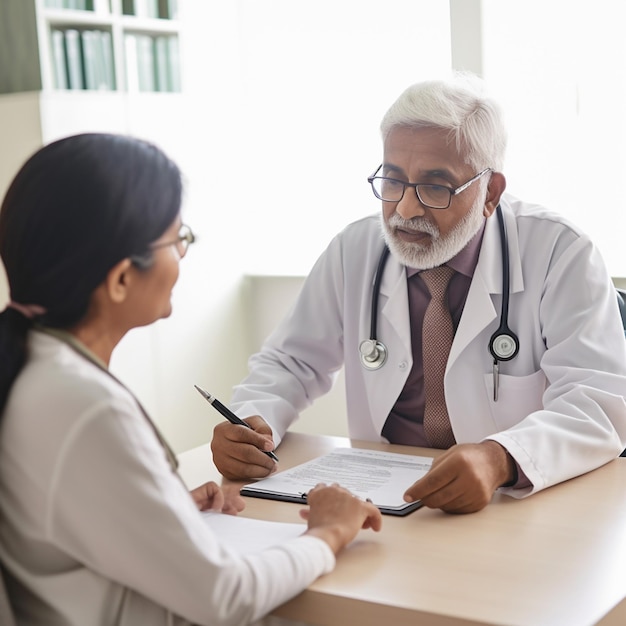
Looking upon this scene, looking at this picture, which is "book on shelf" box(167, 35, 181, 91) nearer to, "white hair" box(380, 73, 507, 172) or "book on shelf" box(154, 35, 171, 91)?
"book on shelf" box(154, 35, 171, 91)

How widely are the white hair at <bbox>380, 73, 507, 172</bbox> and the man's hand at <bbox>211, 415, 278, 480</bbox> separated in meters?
0.79

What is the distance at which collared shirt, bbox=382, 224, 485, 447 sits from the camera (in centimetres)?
214

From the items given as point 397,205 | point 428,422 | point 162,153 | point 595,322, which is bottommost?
point 428,422

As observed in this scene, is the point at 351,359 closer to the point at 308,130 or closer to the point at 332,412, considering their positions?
the point at 332,412

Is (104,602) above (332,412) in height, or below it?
above

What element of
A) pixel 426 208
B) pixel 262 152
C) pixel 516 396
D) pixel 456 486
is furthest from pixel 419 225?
pixel 262 152

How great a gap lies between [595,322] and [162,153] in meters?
1.09

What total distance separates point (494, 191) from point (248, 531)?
113 centimetres

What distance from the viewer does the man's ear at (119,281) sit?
1.17 meters

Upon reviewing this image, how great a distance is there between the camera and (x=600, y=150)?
3426 millimetres

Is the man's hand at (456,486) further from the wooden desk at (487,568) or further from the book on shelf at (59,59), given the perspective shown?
the book on shelf at (59,59)

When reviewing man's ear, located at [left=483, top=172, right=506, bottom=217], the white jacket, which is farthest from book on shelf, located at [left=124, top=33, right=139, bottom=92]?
the white jacket

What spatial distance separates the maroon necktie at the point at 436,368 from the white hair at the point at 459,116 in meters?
0.35

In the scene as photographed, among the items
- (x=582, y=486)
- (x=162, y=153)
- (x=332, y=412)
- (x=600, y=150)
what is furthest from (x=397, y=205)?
(x=332, y=412)
